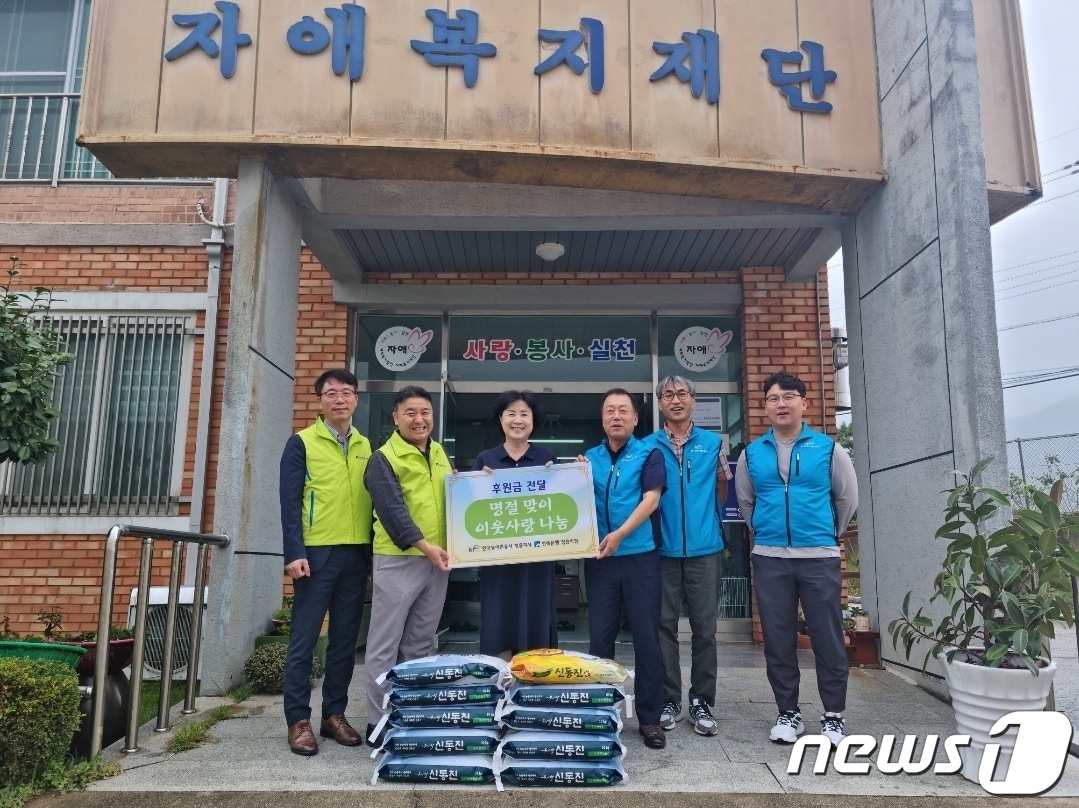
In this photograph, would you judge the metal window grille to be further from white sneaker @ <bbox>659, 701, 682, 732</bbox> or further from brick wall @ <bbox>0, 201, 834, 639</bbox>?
white sneaker @ <bbox>659, 701, 682, 732</bbox>

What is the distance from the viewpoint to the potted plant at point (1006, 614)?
3.03 m

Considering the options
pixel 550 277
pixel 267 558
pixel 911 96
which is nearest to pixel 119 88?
pixel 267 558

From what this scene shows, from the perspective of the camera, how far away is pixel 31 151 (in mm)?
6926

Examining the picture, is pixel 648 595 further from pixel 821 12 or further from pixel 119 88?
pixel 119 88

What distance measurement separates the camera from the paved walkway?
113 inches

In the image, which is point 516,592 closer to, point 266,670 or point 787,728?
point 787,728

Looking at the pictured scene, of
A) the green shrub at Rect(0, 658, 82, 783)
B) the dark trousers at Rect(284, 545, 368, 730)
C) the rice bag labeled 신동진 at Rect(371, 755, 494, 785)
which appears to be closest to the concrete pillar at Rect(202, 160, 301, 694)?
the dark trousers at Rect(284, 545, 368, 730)

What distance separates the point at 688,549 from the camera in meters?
3.66

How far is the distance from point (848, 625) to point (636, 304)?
3168 millimetres

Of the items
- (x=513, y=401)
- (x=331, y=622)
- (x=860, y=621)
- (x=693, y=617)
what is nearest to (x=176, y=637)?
(x=331, y=622)

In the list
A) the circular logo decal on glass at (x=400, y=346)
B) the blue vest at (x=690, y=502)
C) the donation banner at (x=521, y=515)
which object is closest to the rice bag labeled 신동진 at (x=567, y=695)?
the donation banner at (x=521, y=515)

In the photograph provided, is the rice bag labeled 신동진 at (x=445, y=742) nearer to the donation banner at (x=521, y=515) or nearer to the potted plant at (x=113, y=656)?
the donation banner at (x=521, y=515)

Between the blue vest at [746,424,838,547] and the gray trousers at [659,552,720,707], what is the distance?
0.31 m

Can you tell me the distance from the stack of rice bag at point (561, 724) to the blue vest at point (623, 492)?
0.60 m
